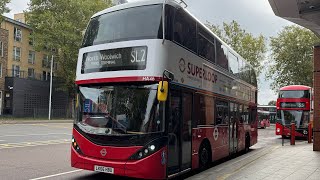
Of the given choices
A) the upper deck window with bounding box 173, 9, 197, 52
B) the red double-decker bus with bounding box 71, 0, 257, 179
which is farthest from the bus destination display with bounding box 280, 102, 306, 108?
the upper deck window with bounding box 173, 9, 197, 52

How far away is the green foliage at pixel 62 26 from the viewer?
4722cm

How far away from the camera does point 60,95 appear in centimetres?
5419

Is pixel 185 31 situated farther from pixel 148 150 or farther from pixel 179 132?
pixel 148 150

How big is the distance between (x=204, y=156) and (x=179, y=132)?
229cm

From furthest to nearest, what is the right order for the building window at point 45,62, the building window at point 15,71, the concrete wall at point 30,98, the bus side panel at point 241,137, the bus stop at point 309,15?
1. the building window at point 45,62
2. the building window at point 15,71
3. the concrete wall at point 30,98
4. the bus side panel at point 241,137
5. the bus stop at point 309,15

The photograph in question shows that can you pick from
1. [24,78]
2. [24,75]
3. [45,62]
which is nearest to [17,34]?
[24,75]

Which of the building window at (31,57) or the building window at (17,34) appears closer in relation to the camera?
the building window at (17,34)

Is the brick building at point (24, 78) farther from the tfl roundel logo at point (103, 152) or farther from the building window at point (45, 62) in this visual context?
the tfl roundel logo at point (103, 152)

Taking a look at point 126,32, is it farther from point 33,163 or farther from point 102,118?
point 33,163

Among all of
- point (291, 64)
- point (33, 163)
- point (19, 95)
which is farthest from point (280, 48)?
point (33, 163)

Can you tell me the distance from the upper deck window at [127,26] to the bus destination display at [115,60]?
303 mm

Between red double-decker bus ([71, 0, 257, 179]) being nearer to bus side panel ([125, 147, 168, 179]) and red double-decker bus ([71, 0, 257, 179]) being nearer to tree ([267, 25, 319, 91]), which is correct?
bus side panel ([125, 147, 168, 179])

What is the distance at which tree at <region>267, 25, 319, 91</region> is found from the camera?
5438 cm

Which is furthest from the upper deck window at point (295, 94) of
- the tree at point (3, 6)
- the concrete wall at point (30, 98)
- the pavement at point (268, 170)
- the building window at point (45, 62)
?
the building window at point (45, 62)
